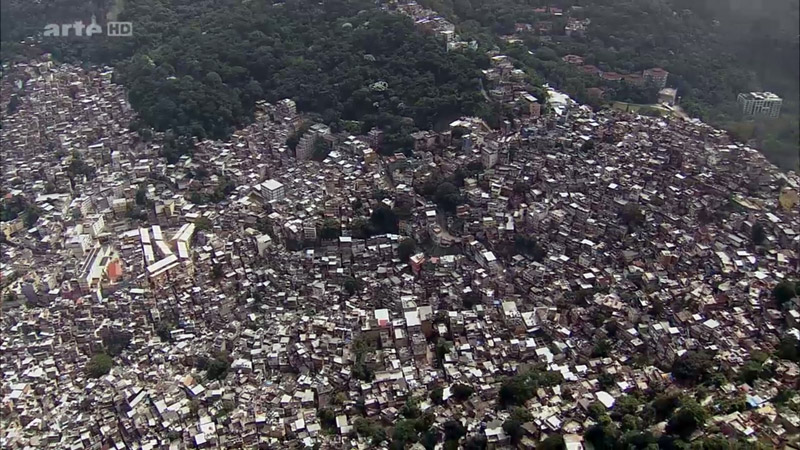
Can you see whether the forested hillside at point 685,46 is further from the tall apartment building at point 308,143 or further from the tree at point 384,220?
the tree at point 384,220

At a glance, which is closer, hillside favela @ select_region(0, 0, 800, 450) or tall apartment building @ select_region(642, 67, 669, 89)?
hillside favela @ select_region(0, 0, 800, 450)

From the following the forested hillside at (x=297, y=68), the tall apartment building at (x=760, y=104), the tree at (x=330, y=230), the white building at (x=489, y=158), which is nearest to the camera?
the tall apartment building at (x=760, y=104)

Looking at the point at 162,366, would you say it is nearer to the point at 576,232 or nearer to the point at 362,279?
the point at 362,279

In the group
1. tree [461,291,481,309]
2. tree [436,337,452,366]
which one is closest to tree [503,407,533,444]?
tree [436,337,452,366]

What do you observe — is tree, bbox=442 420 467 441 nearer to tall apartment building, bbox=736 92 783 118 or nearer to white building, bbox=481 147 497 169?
white building, bbox=481 147 497 169

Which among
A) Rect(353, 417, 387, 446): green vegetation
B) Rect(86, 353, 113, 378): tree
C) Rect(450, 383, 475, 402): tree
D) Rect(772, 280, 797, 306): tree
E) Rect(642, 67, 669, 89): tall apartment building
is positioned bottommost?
Rect(86, 353, 113, 378): tree

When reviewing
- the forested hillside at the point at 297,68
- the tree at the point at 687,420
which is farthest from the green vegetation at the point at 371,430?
the forested hillside at the point at 297,68
